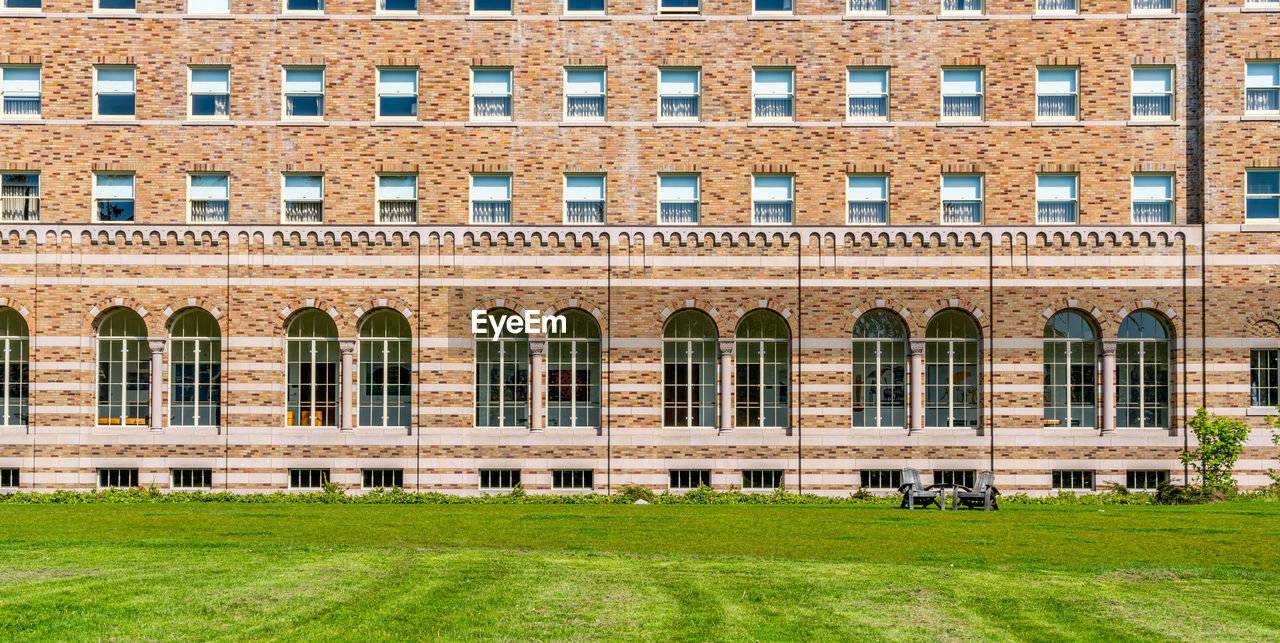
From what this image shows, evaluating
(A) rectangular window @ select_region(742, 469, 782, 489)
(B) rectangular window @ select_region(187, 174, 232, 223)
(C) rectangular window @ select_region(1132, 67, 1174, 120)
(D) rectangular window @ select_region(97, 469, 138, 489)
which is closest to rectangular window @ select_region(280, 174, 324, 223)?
(B) rectangular window @ select_region(187, 174, 232, 223)

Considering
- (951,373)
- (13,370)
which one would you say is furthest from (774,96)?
(13,370)

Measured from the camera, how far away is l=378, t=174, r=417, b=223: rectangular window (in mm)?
34281

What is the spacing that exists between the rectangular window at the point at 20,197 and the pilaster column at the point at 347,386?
9.22 metres

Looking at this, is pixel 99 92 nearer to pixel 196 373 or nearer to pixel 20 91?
pixel 20 91

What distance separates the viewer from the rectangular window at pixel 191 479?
110 ft

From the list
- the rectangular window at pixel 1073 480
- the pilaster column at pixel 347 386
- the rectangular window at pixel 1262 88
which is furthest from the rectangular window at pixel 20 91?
the rectangular window at pixel 1262 88

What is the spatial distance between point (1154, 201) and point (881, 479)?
10.6 meters

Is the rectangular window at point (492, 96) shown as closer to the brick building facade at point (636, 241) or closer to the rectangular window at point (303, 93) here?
the brick building facade at point (636, 241)

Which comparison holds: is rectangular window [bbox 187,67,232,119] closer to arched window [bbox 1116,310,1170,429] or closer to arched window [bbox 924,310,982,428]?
arched window [bbox 924,310,982,428]

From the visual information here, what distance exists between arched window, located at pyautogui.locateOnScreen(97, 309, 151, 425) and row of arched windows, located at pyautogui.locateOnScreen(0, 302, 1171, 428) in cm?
3

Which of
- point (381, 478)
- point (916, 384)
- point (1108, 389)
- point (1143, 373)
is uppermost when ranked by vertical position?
point (1143, 373)

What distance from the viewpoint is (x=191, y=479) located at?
33594mm

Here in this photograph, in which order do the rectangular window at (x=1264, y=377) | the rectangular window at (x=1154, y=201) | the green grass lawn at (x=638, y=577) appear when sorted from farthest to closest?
the rectangular window at (x=1154, y=201) < the rectangular window at (x=1264, y=377) < the green grass lawn at (x=638, y=577)

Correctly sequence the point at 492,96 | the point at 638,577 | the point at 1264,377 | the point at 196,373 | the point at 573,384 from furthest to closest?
the point at 492,96
the point at 573,384
the point at 196,373
the point at 1264,377
the point at 638,577
